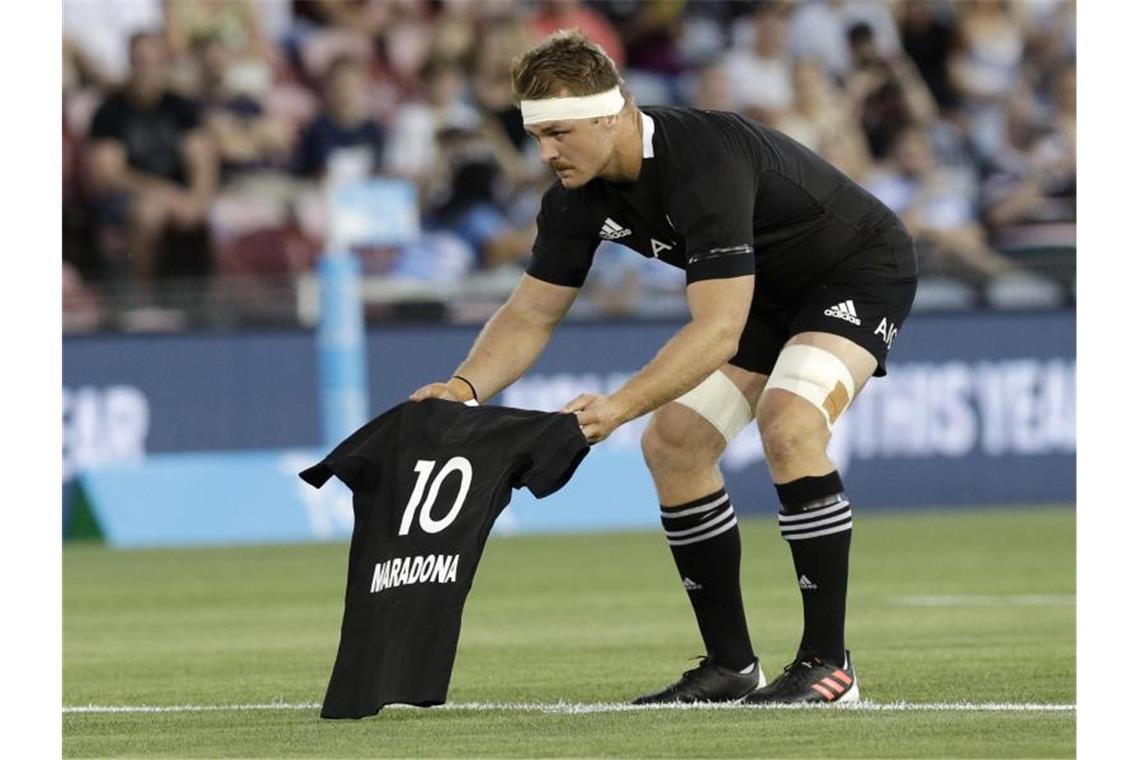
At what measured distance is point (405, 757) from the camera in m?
6.21

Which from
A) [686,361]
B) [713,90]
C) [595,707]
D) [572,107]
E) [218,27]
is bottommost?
[595,707]

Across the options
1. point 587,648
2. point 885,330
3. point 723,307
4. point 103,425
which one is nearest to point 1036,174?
point 103,425

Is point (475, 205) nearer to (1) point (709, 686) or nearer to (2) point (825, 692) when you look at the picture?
(1) point (709, 686)

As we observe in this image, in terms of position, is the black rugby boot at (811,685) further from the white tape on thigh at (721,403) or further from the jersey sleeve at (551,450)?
the jersey sleeve at (551,450)

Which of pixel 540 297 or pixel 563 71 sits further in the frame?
pixel 540 297

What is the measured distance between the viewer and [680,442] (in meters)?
7.80


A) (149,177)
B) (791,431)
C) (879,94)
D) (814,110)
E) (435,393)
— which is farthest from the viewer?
(879,94)

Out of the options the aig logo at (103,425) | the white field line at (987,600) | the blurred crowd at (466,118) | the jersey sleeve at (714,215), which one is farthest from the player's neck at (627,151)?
the aig logo at (103,425)

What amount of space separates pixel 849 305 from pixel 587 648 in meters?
2.64

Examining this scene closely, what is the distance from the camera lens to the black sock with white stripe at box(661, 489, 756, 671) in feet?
25.7

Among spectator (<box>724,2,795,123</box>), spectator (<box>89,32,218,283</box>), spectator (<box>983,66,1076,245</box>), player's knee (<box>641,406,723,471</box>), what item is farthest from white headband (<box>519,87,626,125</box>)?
spectator (<box>983,66,1076,245</box>)

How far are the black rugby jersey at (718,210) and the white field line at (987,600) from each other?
13.4ft

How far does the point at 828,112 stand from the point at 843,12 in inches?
58.9

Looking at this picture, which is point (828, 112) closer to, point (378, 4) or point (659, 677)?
point (378, 4)
